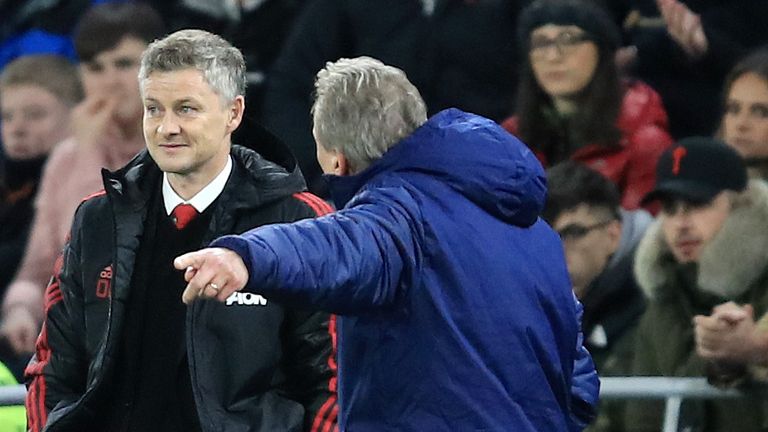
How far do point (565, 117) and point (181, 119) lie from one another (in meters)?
2.70

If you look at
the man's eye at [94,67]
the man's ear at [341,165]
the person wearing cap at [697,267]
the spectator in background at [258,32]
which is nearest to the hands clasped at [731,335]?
the person wearing cap at [697,267]

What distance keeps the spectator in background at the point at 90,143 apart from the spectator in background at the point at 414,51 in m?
0.56

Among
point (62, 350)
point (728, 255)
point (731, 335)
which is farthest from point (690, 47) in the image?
point (62, 350)

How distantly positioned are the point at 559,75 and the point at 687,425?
169 cm

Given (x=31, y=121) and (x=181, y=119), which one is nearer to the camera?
(x=181, y=119)

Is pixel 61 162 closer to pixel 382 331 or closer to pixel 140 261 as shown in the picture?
pixel 140 261

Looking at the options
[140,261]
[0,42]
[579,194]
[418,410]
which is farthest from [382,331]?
[0,42]

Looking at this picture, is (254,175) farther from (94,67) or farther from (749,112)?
(94,67)

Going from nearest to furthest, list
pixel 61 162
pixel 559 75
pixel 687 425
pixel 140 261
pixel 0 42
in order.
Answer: pixel 140 261, pixel 687 425, pixel 559 75, pixel 61 162, pixel 0 42

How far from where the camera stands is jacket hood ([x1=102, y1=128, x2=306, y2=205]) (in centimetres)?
469

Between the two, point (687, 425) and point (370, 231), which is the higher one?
point (370, 231)

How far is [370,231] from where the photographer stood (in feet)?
12.4

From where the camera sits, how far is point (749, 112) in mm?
6801

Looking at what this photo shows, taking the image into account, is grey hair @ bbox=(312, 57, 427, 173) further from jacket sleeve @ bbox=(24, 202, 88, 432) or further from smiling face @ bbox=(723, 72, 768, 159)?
smiling face @ bbox=(723, 72, 768, 159)
